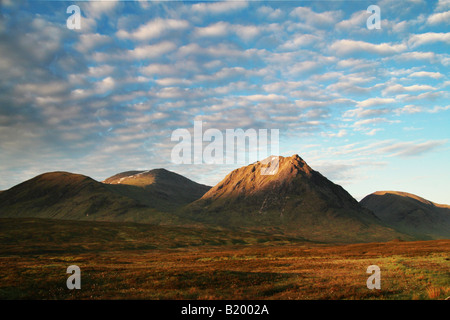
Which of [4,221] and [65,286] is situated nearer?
[65,286]

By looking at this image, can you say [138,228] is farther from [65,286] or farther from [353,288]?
[353,288]

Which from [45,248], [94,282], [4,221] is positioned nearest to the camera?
[94,282]

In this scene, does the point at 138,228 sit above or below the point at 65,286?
below

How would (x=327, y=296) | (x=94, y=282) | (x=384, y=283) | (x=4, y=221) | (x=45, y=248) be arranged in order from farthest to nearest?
(x=4, y=221) → (x=45, y=248) → (x=94, y=282) → (x=384, y=283) → (x=327, y=296)
